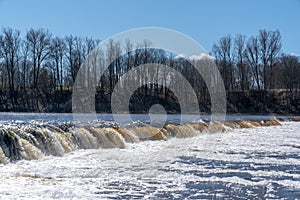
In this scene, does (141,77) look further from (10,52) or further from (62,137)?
(62,137)

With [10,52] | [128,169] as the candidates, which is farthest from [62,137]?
[10,52]

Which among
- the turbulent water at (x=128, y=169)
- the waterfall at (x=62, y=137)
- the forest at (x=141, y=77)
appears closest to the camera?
the turbulent water at (x=128, y=169)

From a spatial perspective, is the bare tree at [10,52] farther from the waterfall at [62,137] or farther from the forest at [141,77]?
the waterfall at [62,137]

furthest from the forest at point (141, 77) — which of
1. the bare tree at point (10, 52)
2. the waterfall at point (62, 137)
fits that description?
the waterfall at point (62, 137)

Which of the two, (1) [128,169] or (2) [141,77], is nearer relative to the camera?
(1) [128,169]

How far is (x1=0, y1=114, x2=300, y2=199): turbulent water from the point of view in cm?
841

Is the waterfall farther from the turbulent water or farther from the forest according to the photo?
the forest

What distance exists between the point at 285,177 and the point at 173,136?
43.9 ft

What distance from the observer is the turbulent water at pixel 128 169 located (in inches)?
331

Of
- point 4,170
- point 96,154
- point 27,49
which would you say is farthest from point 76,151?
point 27,49

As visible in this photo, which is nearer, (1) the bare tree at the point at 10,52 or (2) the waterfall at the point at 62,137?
(2) the waterfall at the point at 62,137

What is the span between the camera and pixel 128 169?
1141 cm

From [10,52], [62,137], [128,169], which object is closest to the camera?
[128,169]

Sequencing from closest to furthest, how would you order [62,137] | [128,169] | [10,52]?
[128,169]
[62,137]
[10,52]
